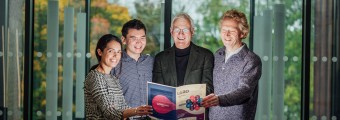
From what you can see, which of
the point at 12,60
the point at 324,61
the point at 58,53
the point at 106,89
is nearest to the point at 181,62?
the point at 106,89

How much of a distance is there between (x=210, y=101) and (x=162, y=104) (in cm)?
35

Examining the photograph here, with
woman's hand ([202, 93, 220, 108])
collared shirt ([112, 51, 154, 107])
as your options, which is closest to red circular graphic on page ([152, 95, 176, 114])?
collared shirt ([112, 51, 154, 107])

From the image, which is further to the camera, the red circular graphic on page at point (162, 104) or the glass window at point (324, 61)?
the glass window at point (324, 61)

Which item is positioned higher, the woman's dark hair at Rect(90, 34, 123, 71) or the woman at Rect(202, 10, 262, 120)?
the woman's dark hair at Rect(90, 34, 123, 71)

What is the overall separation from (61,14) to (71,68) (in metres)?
0.41

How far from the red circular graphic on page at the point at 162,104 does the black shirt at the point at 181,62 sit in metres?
0.16

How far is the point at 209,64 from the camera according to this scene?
4926 mm

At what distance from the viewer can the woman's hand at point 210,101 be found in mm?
4859

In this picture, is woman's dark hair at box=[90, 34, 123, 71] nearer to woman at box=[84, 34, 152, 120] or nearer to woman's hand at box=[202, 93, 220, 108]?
woman at box=[84, 34, 152, 120]

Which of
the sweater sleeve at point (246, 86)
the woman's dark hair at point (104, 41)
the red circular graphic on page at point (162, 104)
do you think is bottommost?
the red circular graphic on page at point (162, 104)

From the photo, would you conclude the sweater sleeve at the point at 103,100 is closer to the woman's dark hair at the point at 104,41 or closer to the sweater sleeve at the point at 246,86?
the woman's dark hair at the point at 104,41

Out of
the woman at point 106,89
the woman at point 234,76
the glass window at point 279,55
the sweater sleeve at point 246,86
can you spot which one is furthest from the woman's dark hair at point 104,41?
the glass window at point 279,55

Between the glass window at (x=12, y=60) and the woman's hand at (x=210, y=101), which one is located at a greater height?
the glass window at (x=12, y=60)

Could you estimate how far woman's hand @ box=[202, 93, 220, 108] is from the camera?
15.9 feet
